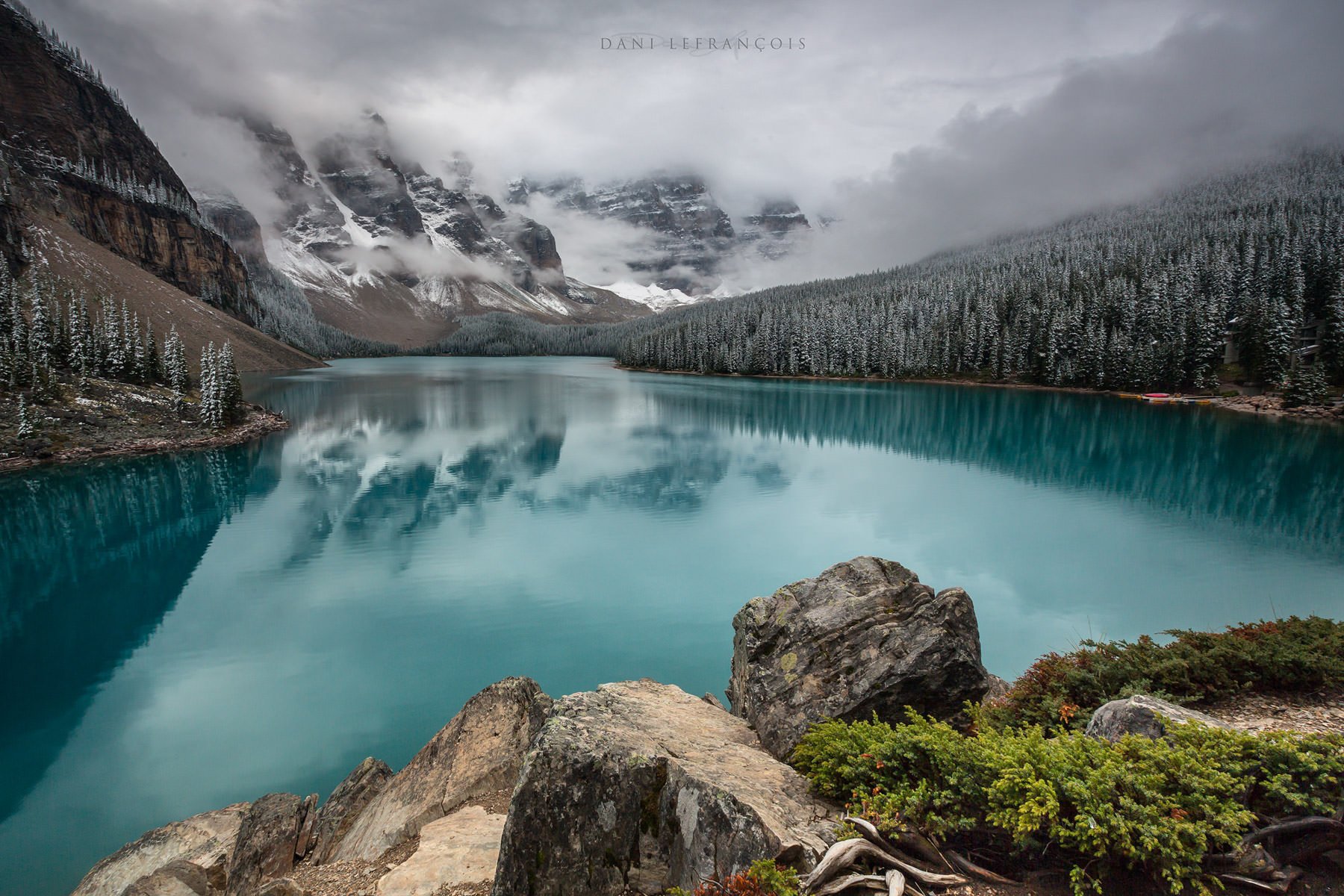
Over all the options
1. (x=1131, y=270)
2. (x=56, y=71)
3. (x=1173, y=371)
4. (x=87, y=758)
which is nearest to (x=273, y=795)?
(x=87, y=758)

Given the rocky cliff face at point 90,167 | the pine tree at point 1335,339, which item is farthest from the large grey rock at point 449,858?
the rocky cliff face at point 90,167

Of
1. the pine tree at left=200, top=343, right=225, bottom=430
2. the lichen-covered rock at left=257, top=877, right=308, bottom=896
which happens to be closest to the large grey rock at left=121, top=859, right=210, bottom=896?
the lichen-covered rock at left=257, top=877, right=308, bottom=896

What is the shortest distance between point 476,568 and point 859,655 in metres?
16.9

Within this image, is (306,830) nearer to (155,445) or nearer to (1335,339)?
(155,445)

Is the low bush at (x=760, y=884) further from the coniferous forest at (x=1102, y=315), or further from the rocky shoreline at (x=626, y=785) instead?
the coniferous forest at (x=1102, y=315)

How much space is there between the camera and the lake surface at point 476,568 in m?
12.5

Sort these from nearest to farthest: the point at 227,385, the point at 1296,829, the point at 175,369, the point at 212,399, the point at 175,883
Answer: the point at 1296,829, the point at 175,883, the point at 212,399, the point at 227,385, the point at 175,369

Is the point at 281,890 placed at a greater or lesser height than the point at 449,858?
greater

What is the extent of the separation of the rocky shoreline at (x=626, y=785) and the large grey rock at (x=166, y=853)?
1.1 inches

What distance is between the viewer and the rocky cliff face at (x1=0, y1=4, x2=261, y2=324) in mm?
113812

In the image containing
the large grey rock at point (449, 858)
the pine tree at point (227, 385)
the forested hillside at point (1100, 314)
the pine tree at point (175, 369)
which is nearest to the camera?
the large grey rock at point (449, 858)

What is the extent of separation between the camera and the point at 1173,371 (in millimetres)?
73062

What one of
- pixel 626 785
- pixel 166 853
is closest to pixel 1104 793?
pixel 626 785

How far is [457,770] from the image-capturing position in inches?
342
